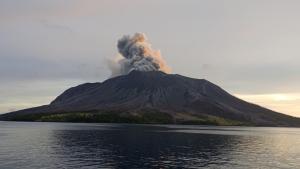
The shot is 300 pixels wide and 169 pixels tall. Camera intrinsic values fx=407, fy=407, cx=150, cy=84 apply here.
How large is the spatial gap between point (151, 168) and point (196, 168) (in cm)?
886

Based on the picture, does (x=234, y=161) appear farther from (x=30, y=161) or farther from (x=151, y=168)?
(x=30, y=161)

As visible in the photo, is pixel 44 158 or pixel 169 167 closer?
pixel 169 167

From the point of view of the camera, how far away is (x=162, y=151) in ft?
348

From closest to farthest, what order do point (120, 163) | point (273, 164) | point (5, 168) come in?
point (5, 168), point (120, 163), point (273, 164)

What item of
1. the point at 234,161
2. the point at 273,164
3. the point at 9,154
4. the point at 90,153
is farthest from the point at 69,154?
the point at 273,164

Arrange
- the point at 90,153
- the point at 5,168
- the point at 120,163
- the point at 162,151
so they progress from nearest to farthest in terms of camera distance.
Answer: the point at 5,168, the point at 120,163, the point at 90,153, the point at 162,151

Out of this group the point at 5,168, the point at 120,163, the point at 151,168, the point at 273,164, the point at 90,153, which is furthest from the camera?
the point at 90,153

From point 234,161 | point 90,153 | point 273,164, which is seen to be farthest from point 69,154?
point 273,164

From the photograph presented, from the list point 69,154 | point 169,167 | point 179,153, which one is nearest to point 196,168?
point 169,167

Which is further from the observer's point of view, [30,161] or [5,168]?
[30,161]

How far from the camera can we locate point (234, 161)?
298ft

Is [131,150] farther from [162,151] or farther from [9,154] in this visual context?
[9,154]

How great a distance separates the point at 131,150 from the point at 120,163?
2469 cm

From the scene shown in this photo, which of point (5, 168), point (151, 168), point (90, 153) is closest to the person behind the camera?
point (5, 168)
